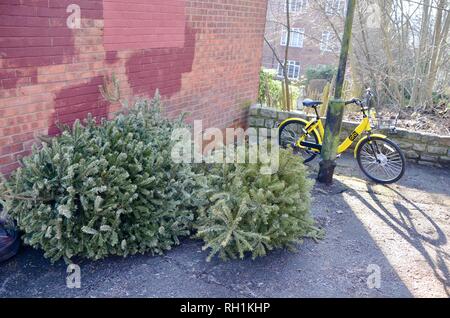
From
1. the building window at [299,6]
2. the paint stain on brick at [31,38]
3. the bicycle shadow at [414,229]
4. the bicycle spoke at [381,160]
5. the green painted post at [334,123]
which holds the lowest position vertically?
the bicycle shadow at [414,229]

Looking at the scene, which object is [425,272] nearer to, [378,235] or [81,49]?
[378,235]

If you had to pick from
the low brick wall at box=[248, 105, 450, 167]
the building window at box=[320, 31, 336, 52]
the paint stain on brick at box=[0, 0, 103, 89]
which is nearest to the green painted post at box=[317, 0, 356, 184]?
the low brick wall at box=[248, 105, 450, 167]

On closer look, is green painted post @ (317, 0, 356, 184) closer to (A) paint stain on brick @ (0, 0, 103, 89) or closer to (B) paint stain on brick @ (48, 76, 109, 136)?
(B) paint stain on brick @ (48, 76, 109, 136)

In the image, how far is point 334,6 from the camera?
11.2 m

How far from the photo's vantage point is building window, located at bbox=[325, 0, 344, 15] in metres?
10.9

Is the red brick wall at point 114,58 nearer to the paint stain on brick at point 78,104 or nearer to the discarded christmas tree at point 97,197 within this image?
the paint stain on brick at point 78,104

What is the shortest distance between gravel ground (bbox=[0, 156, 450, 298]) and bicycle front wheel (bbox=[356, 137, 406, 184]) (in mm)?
1357

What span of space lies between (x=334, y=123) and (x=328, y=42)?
9127mm

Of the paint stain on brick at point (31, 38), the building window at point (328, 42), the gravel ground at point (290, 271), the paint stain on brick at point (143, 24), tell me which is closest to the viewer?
the gravel ground at point (290, 271)

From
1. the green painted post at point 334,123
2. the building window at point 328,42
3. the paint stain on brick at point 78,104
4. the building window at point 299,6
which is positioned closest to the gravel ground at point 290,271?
the green painted post at point 334,123

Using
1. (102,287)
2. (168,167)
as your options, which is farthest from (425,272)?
(102,287)

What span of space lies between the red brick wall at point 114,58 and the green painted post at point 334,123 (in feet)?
6.55

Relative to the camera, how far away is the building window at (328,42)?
42.4 feet

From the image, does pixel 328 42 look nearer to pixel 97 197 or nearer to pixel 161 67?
pixel 161 67
